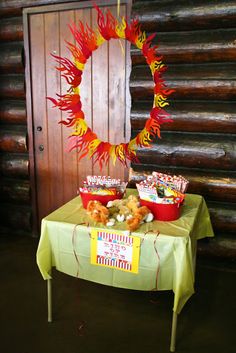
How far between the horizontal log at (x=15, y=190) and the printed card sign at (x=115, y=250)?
2.02 metres

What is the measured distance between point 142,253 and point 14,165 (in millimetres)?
2346

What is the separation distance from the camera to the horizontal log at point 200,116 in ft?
9.49

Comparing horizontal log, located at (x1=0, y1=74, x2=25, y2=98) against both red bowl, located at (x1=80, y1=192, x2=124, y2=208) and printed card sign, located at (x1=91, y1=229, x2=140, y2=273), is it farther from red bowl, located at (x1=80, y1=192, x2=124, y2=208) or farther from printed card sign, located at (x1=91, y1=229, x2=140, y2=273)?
printed card sign, located at (x1=91, y1=229, x2=140, y2=273)

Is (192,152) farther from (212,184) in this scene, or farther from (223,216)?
(223,216)

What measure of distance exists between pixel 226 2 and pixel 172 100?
909mm

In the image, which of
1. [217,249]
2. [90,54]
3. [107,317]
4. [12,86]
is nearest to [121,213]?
[107,317]

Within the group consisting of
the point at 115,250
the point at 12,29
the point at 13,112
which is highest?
the point at 12,29

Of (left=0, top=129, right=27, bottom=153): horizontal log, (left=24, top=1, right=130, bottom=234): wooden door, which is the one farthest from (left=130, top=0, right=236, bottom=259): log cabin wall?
(left=0, top=129, right=27, bottom=153): horizontal log

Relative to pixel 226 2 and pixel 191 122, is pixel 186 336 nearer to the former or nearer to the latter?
pixel 191 122

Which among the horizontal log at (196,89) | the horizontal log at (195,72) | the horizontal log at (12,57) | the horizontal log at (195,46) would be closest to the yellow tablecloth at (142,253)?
the horizontal log at (196,89)

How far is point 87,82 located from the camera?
10.9ft

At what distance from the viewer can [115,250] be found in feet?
6.38

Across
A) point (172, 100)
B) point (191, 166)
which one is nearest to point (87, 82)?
point (172, 100)

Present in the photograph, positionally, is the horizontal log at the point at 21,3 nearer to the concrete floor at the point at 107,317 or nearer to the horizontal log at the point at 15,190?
the horizontal log at the point at 15,190
